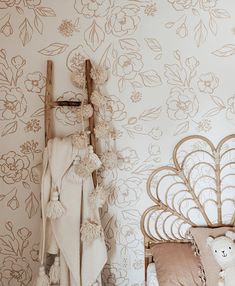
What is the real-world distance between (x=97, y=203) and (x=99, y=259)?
28 centimetres

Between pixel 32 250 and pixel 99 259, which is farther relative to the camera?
pixel 32 250

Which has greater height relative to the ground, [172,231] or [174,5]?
[174,5]

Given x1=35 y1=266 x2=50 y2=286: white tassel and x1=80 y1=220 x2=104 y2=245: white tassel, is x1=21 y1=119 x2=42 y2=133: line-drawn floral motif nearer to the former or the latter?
x1=80 y1=220 x2=104 y2=245: white tassel

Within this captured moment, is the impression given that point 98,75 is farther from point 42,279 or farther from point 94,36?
point 42,279

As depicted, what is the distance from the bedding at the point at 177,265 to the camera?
1.63 meters

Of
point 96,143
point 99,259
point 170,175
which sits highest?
point 96,143

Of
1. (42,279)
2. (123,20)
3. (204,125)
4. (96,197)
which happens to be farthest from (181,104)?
(42,279)

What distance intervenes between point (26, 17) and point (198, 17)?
2.89 ft

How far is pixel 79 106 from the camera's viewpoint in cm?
171

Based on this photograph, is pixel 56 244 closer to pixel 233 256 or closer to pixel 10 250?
pixel 10 250

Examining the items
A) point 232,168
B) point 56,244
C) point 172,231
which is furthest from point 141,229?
point 232,168

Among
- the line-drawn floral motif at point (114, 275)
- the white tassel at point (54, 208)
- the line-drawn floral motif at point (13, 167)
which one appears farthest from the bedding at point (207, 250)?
the line-drawn floral motif at point (13, 167)

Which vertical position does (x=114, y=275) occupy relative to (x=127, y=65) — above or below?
below

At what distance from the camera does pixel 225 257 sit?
160 cm
